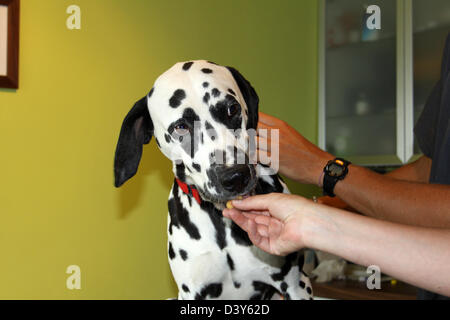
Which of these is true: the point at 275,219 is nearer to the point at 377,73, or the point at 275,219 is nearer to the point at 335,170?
the point at 335,170

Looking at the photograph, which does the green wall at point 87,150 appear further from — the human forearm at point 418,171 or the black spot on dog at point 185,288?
the human forearm at point 418,171

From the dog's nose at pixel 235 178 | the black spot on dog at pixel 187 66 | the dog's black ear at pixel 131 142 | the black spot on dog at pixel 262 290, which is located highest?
the black spot on dog at pixel 187 66

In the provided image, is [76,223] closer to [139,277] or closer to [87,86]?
[139,277]

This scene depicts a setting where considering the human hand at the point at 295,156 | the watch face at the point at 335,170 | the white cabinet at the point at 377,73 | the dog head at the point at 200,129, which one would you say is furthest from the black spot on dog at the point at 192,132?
the white cabinet at the point at 377,73

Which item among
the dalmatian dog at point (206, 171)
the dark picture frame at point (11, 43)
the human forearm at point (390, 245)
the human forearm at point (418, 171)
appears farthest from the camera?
the dark picture frame at point (11, 43)

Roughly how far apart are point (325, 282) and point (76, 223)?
1673 mm

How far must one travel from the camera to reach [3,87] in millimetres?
2252

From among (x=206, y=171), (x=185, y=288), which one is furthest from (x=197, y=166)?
(x=185, y=288)

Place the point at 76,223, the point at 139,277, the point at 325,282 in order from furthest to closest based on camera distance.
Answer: the point at 325,282, the point at 139,277, the point at 76,223

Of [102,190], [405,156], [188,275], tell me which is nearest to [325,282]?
[405,156]

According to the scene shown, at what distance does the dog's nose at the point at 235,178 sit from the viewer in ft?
3.96

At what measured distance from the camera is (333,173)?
1661mm

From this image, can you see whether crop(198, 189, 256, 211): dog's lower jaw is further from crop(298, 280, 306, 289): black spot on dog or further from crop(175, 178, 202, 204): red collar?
crop(298, 280, 306, 289): black spot on dog

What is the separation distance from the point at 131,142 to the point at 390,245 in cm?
85
